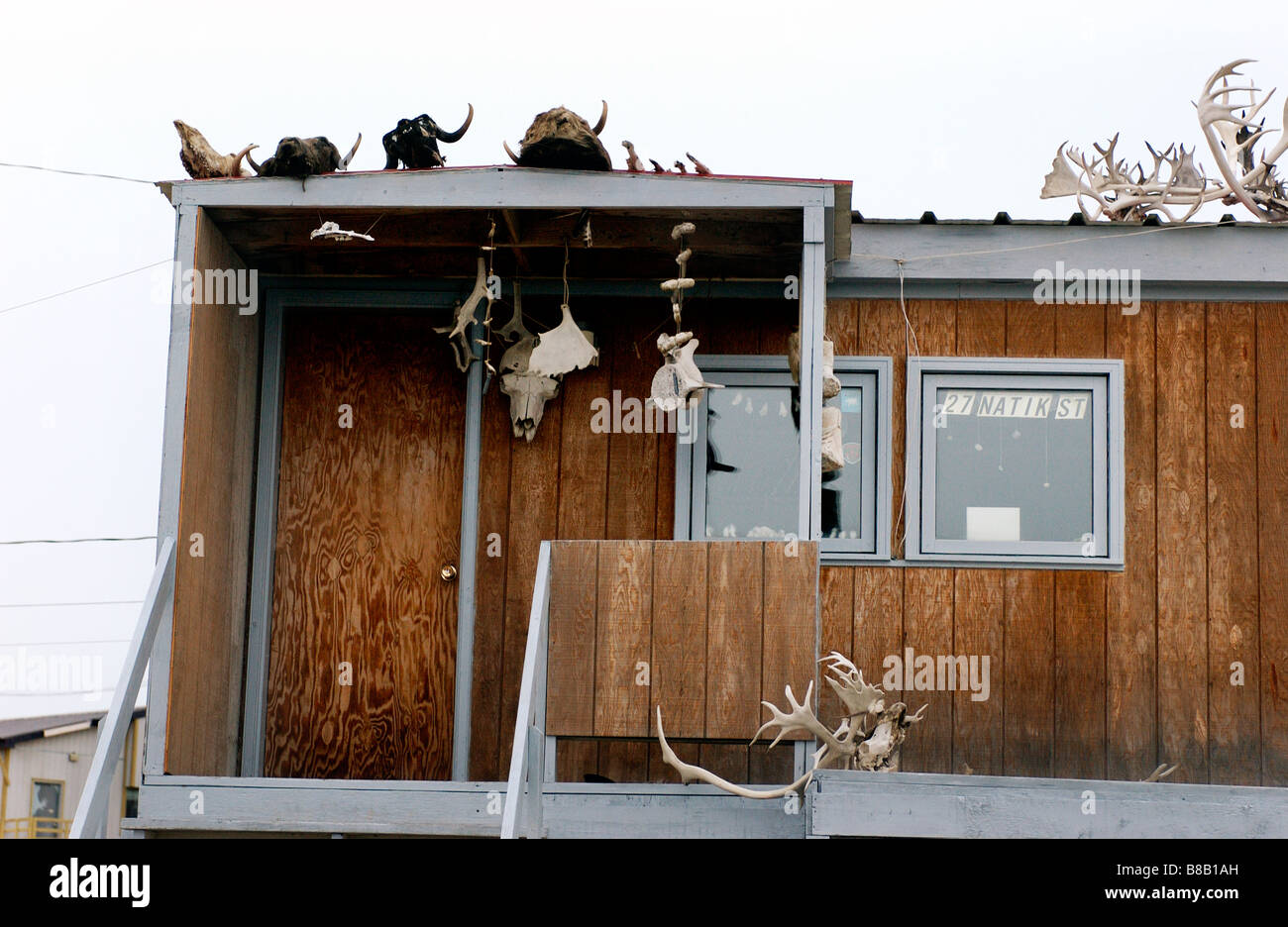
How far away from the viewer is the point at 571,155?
7.79 m

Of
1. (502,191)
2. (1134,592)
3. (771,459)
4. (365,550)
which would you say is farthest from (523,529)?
(1134,592)

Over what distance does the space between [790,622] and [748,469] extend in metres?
1.58

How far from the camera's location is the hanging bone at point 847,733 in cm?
718

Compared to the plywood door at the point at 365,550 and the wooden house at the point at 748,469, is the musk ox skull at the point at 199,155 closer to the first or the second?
the wooden house at the point at 748,469

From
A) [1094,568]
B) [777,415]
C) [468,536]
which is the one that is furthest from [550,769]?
[1094,568]

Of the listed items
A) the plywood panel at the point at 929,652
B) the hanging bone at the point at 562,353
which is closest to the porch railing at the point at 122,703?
the hanging bone at the point at 562,353

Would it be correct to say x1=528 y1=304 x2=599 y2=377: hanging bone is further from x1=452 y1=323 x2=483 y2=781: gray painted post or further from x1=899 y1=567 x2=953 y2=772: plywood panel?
x1=899 y1=567 x2=953 y2=772: plywood panel

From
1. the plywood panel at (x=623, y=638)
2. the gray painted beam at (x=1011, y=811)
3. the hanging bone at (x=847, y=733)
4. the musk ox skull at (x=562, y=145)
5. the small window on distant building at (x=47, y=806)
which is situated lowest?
the small window on distant building at (x=47, y=806)

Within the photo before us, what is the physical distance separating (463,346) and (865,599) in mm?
2524

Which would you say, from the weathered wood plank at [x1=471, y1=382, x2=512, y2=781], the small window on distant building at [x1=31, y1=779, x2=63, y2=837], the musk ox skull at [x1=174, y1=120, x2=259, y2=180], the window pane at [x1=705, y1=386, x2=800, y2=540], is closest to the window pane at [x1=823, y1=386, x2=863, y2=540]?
the window pane at [x1=705, y1=386, x2=800, y2=540]

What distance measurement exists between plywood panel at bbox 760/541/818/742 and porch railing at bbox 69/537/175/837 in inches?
108

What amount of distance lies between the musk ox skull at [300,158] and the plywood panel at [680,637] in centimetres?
248

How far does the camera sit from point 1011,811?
6504mm

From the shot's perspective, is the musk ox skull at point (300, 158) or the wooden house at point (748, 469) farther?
the wooden house at point (748, 469)
